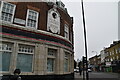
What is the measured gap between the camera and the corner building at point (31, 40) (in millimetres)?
9602

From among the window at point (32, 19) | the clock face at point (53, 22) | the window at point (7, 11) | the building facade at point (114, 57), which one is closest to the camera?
the window at point (7, 11)

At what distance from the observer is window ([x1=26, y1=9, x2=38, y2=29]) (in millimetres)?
11228

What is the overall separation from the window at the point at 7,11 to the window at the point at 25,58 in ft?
8.16

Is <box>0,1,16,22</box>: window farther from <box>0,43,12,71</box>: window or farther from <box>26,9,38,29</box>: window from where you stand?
<box>0,43,12,71</box>: window

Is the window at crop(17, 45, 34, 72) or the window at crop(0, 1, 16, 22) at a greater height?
the window at crop(0, 1, 16, 22)

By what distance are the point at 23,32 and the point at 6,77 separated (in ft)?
11.9

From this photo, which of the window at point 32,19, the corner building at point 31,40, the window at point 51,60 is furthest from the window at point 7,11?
the window at point 51,60

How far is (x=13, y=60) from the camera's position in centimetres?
954

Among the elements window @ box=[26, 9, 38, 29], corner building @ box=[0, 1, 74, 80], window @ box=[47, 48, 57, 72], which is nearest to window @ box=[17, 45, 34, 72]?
corner building @ box=[0, 1, 74, 80]

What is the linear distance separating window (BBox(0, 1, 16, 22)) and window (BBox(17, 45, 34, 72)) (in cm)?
249

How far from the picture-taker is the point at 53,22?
12828 millimetres

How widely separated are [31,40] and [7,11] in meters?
3.01

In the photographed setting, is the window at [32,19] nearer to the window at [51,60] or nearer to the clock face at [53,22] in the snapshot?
the clock face at [53,22]

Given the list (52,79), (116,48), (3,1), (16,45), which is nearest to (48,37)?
(16,45)
